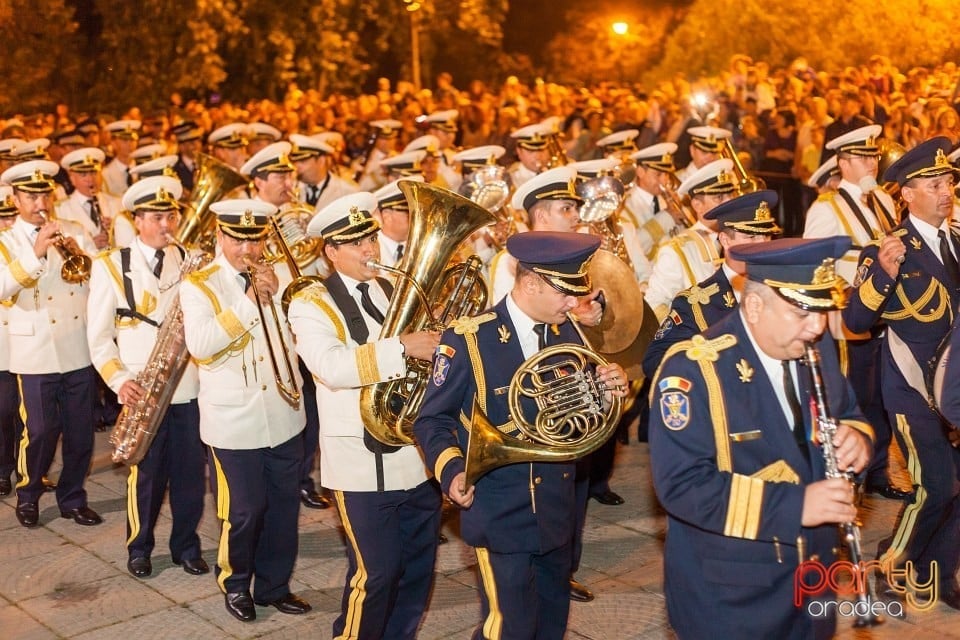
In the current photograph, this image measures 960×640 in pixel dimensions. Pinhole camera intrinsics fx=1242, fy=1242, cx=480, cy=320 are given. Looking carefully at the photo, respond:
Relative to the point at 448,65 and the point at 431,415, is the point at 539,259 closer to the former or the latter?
the point at 431,415

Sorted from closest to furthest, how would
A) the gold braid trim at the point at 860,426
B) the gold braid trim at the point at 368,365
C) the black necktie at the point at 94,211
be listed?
1. the gold braid trim at the point at 860,426
2. the gold braid trim at the point at 368,365
3. the black necktie at the point at 94,211

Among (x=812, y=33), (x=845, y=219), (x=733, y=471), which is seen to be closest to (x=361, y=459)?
(x=733, y=471)

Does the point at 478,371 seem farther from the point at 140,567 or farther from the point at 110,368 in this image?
the point at 140,567

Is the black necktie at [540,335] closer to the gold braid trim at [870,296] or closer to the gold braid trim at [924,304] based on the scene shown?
the gold braid trim at [870,296]

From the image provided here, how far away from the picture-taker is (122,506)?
29.3 ft

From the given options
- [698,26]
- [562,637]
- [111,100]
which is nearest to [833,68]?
[698,26]

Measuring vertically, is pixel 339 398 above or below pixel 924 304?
below

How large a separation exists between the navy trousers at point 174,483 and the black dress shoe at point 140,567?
0.03 meters

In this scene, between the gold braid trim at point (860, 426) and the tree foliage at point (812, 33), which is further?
the tree foliage at point (812, 33)

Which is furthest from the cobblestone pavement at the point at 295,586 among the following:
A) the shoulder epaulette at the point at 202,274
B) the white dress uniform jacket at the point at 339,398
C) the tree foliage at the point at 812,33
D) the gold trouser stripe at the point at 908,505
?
the tree foliage at the point at 812,33

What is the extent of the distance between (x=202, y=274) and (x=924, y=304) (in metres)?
3.88

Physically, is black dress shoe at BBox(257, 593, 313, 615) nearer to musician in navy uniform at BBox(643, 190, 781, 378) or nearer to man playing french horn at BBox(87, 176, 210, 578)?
man playing french horn at BBox(87, 176, 210, 578)

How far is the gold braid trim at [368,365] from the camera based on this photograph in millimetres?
5535

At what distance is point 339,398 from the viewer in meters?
5.92
